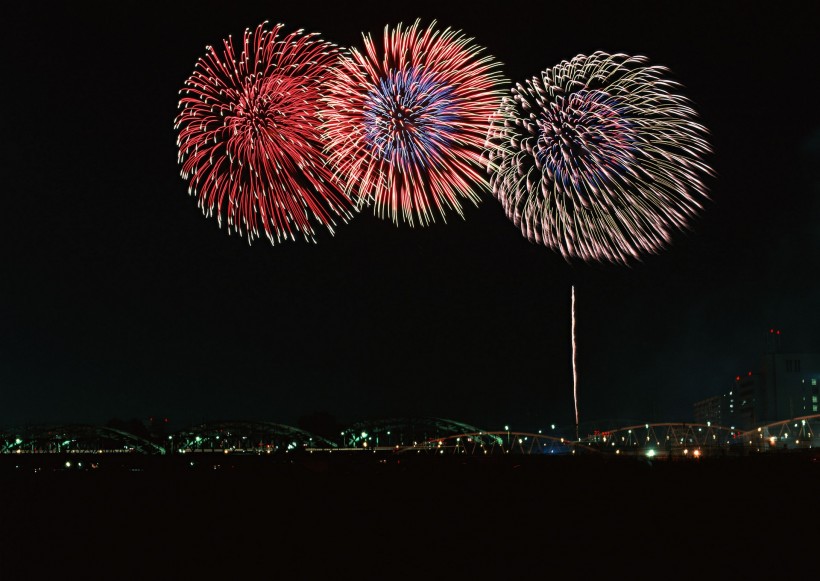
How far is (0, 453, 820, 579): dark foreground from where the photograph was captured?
21547mm

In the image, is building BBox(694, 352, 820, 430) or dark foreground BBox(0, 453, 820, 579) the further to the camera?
building BBox(694, 352, 820, 430)

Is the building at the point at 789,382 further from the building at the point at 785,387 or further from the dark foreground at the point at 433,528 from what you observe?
the dark foreground at the point at 433,528

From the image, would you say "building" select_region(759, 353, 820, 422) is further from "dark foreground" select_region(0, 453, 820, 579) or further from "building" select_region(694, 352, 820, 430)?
"dark foreground" select_region(0, 453, 820, 579)

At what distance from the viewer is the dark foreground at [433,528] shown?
848 inches

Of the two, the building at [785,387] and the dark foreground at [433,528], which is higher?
the building at [785,387]

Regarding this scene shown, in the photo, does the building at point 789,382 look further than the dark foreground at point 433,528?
Yes

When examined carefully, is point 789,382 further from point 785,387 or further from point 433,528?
point 433,528

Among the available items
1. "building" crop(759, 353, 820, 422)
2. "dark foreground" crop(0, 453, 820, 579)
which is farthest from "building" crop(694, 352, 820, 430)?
"dark foreground" crop(0, 453, 820, 579)

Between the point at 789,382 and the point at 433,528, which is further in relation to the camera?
the point at 789,382

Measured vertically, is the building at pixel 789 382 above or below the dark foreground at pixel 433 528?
above

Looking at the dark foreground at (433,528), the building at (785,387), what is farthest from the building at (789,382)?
the dark foreground at (433,528)

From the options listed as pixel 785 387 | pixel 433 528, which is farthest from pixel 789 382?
pixel 433 528

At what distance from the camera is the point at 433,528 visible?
28203mm

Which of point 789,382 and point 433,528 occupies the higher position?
point 789,382
